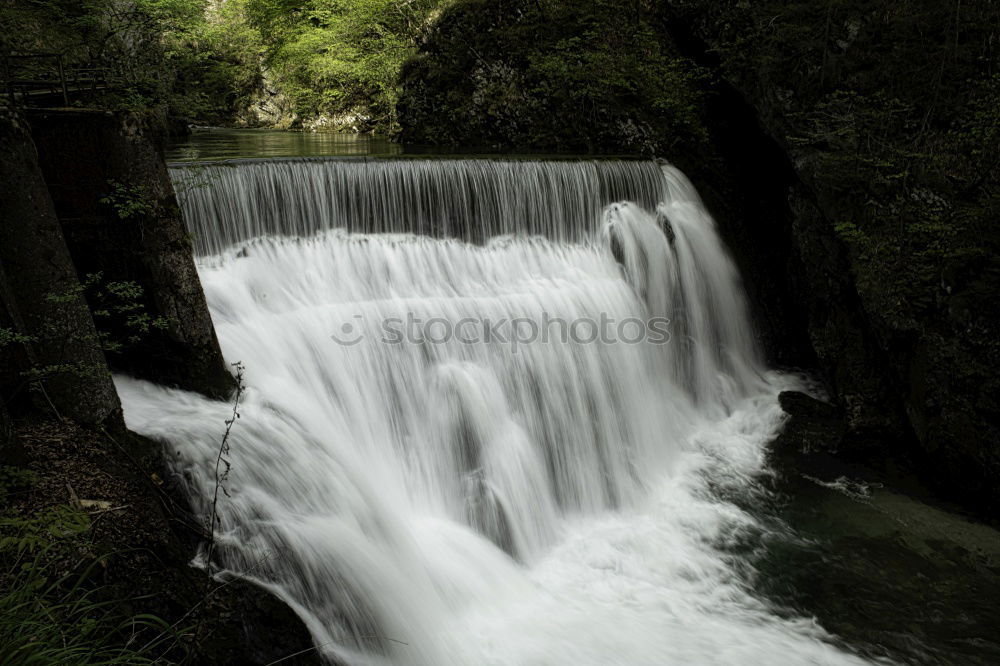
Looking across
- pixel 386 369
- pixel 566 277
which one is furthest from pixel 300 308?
pixel 566 277

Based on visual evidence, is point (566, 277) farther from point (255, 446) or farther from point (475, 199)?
point (255, 446)

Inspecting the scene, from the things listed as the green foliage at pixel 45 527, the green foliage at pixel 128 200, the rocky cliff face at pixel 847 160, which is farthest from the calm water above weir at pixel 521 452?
the green foliage at pixel 128 200

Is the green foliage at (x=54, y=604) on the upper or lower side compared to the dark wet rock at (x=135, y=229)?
lower

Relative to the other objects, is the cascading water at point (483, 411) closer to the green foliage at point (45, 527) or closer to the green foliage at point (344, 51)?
the green foliage at point (45, 527)

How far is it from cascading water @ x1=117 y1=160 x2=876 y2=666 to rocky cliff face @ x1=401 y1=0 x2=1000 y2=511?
4.24 feet

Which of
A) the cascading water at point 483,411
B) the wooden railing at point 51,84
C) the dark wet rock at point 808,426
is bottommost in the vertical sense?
the dark wet rock at point 808,426

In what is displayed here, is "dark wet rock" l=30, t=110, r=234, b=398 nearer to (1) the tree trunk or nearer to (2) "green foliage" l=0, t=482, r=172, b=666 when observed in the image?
(1) the tree trunk

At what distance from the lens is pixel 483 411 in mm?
7234

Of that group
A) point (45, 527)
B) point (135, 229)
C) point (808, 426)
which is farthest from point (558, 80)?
point (45, 527)

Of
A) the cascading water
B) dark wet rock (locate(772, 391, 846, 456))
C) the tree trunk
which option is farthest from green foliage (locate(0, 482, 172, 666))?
dark wet rock (locate(772, 391, 846, 456))

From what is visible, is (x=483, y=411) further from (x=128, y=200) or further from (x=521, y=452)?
(x=128, y=200)

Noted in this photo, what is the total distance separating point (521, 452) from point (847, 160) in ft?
20.3

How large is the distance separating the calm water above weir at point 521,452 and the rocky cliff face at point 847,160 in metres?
1.09

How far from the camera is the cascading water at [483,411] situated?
4.89m
